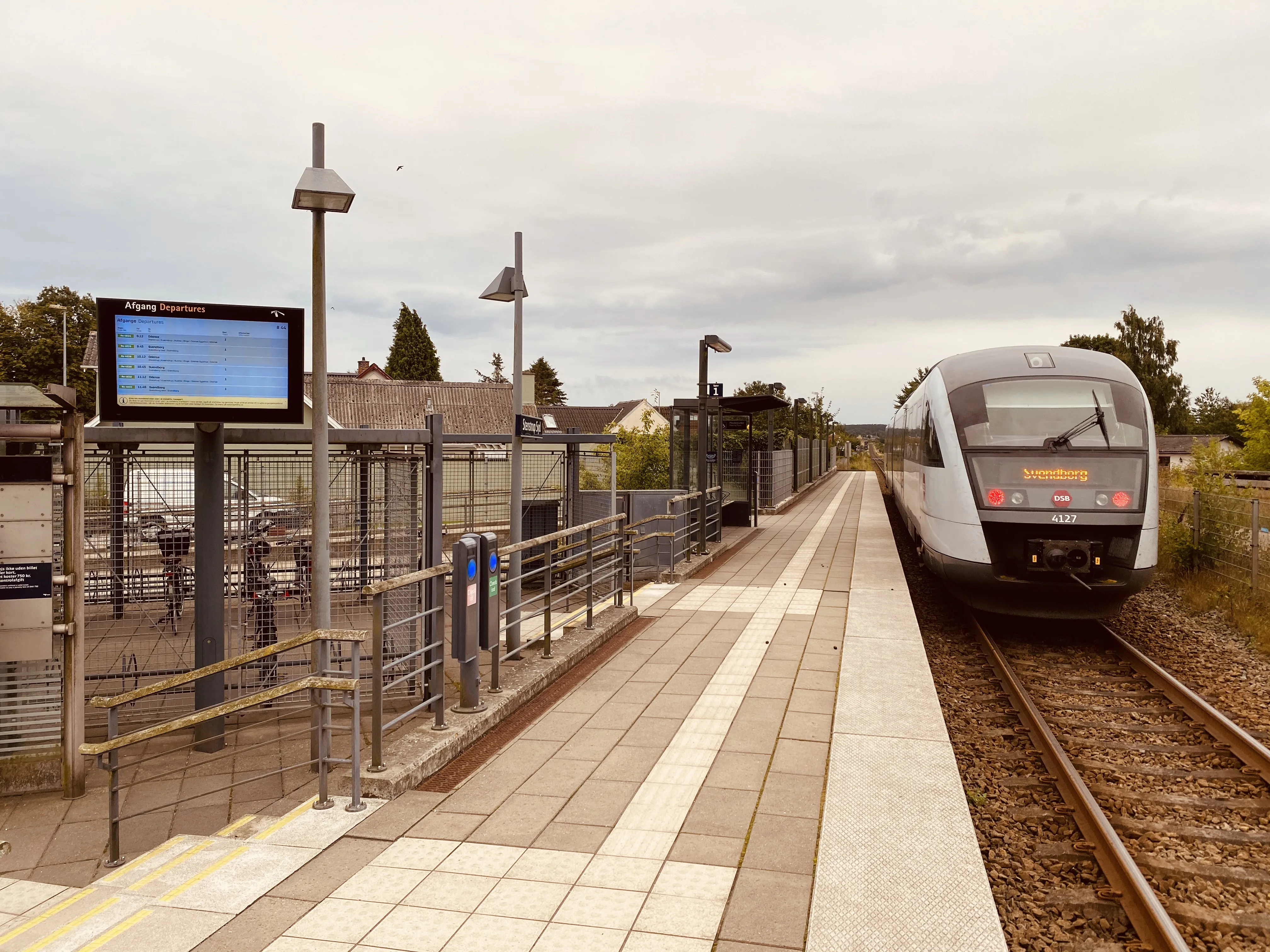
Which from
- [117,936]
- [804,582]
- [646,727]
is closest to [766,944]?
[117,936]

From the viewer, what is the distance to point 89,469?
6777 millimetres

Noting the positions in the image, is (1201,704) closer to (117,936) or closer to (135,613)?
(117,936)

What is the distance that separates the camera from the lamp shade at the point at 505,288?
8.59 metres

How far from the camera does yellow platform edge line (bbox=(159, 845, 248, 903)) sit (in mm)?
3666

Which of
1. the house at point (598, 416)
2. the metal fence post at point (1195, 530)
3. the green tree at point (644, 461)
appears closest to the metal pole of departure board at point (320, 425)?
the metal fence post at point (1195, 530)

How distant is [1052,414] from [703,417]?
7512 mm

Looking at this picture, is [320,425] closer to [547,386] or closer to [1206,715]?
[1206,715]

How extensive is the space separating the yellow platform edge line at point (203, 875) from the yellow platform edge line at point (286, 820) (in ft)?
0.46

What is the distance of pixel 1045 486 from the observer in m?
8.92

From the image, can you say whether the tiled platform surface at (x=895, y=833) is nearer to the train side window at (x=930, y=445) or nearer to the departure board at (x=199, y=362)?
the train side window at (x=930, y=445)

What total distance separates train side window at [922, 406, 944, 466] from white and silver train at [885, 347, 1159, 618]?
1.9 inches

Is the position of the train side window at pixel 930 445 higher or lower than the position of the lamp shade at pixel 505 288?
lower

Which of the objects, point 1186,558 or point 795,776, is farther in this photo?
point 1186,558

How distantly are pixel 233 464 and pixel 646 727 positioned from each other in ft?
12.8
